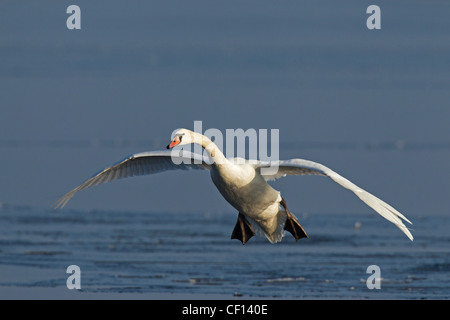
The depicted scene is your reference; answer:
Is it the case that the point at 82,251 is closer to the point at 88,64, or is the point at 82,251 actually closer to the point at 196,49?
the point at 88,64

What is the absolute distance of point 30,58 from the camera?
3916cm

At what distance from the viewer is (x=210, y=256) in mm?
13578

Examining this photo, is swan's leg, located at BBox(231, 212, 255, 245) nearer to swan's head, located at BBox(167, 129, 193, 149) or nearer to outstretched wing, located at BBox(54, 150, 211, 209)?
outstretched wing, located at BBox(54, 150, 211, 209)

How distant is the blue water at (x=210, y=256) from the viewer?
11.9 m

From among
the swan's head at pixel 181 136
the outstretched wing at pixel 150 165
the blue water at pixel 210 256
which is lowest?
the blue water at pixel 210 256

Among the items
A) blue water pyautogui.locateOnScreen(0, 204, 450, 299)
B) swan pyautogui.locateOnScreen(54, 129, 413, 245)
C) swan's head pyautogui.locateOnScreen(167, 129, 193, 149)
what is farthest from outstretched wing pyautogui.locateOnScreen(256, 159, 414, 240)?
blue water pyautogui.locateOnScreen(0, 204, 450, 299)

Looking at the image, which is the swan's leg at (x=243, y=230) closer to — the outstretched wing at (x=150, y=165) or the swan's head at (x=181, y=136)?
the outstretched wing at (x=150, y=165)

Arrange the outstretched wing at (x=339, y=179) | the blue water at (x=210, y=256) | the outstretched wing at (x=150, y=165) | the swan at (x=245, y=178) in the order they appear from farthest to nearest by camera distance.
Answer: the blue water at (x=210, y=256)
the outstretched wing at (x=150, y=165)
the swan at (x=245, y=178)
the outstretched wing at (x=339, y=179)

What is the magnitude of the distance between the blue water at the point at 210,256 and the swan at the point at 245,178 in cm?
85

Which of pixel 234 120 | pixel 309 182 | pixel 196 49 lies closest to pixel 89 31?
pixel 196 49

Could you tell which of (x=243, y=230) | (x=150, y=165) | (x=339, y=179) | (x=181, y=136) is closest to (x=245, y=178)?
(x=181, y=136)

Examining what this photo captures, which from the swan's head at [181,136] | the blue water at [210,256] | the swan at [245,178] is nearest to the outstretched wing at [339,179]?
the swan at [245,178]

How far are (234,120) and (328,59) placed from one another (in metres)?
16.6

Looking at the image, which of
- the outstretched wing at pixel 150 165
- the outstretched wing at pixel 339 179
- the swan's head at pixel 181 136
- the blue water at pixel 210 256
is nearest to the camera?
the outstretched wing at pixel 339 179
